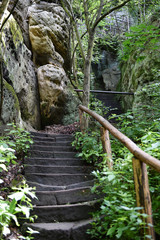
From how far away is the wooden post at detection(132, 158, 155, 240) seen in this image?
1.69m

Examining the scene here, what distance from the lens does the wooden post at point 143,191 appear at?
1.69 m

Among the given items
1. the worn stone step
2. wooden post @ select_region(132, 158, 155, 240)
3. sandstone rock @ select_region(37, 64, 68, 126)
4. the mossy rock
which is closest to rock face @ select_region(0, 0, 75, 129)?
sandstone rock @ select_region(37, 64, 68, 126)

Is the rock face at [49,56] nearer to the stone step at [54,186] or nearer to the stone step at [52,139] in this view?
the stone step at [52,139]

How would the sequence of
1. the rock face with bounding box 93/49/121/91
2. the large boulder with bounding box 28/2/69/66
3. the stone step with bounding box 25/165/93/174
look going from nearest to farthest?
the stone step with bounding box 25/165/93/174, the large boulder with bounding box 28/2/69/66, the rock face with bounding box 93/49/121/91

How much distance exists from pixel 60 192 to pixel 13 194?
1168mm

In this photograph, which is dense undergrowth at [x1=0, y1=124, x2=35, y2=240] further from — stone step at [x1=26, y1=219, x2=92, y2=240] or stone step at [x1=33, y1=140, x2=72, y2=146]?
stone step at [x1=33, y1=140, x2=72, y2=146]

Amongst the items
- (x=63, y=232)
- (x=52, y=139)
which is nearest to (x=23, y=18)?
(x=52, y=139)

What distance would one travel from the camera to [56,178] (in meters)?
3.43

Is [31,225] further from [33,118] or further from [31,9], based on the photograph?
[31,9]

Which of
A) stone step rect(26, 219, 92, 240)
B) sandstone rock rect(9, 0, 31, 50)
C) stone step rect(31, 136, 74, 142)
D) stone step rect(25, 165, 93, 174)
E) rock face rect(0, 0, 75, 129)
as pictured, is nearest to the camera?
stone step rect(26, 219, 92, 240)

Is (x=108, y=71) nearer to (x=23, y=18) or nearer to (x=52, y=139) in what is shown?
(x=23, y=18)

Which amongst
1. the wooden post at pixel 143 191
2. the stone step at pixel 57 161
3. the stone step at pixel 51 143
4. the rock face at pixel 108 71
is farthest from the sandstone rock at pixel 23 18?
the rock face at pixel 108 71

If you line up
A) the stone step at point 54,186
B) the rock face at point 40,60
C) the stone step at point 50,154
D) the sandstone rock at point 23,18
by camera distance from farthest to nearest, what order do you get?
1. the sandstone rock at point 23,18
2. the rock face at point 40,60
3. the stone step at point 50,154
4. the stone step at point 54,186

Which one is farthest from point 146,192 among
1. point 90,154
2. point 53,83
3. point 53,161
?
point 53,83
